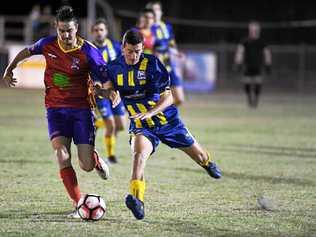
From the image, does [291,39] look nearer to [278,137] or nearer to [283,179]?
[278,137]

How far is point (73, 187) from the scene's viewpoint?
7.28m

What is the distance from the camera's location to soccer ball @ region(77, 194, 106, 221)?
6.95 m

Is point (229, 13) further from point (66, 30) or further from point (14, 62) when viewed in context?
point (66, 30)

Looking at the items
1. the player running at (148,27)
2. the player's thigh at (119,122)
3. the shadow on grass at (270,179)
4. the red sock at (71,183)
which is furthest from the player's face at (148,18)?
the red sock at (71,183)

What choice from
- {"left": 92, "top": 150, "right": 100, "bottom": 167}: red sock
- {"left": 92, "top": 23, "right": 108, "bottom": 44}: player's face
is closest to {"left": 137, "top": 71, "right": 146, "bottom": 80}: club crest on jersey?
{"left": 92, "top": 150, "right": 100, "bottom": 167}: red sock

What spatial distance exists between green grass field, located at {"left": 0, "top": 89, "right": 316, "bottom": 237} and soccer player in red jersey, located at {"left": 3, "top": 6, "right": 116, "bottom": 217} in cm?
56

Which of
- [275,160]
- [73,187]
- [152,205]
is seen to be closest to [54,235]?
[73,187]

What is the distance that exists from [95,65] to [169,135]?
0.97 meters

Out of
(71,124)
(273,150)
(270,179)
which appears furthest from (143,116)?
(273,150)

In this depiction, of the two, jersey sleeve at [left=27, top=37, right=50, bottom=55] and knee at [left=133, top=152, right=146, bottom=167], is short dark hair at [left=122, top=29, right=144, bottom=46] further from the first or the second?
knee at [left=133, top=152, right=146, bottom=167]

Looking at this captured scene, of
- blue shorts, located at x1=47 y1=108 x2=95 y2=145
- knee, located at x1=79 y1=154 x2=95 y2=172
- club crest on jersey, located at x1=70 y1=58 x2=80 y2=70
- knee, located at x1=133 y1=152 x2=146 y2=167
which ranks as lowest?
knee, located at x1=79 y1=154 x2=95 y2=172

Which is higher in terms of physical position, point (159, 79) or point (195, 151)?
point (159, 79)

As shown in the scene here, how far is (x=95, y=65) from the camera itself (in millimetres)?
7398

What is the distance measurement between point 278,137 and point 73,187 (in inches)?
299
